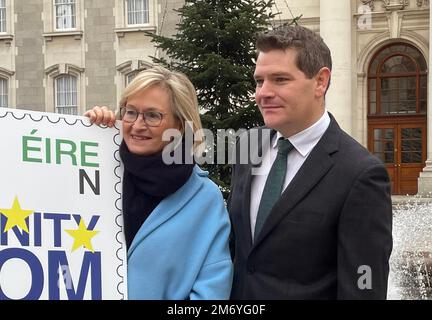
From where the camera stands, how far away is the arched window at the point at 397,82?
26.2 m

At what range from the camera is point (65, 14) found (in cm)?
3067

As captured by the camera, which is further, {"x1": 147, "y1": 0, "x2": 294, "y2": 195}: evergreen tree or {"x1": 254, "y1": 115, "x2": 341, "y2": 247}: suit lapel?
{"x1": 147, "y1": 0, "x2": 294, "y2": 195}: evergreen tree

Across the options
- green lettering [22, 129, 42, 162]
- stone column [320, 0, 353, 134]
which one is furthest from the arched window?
green lettering [22, 129, 42, 162]

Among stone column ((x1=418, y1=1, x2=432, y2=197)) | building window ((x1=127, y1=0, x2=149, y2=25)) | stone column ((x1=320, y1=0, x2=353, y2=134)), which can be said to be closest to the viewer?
stone column ((x1=418, y1=1, x2=432, y2=197))

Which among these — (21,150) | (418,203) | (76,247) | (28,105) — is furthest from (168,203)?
(28,105)

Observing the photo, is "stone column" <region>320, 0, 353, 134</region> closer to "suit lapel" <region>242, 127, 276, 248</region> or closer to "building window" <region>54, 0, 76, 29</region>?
"building window" <region>54, 0, 76, 29</region>

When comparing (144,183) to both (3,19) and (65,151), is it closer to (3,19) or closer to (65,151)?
(65,151)

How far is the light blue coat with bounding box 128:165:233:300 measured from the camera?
2.71 m

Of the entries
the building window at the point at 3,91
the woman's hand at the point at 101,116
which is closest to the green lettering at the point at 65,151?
the woman's hand at the point at 101,116

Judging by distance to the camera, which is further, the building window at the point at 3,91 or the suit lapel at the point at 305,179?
the building window at the point at 3,91

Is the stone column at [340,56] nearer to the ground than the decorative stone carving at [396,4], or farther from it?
nearer to the ground

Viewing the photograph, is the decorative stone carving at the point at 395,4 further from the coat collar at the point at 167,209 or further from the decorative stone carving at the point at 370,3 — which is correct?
the coat collar at the point at 167,209

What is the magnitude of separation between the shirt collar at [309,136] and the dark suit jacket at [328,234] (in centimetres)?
3

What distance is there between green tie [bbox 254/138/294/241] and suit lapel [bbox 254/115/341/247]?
0.06 metres
